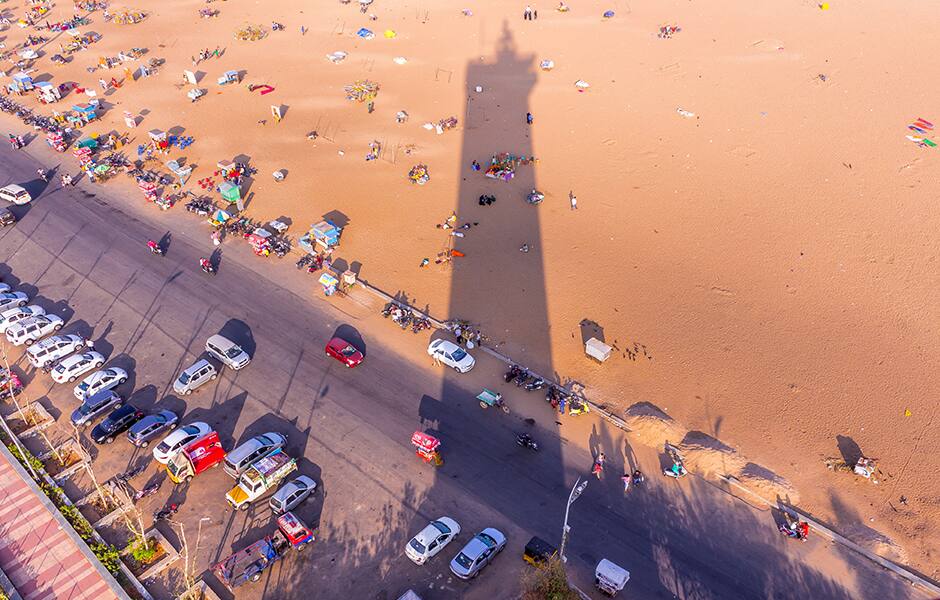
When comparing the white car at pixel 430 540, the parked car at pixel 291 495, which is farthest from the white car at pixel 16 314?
the white car at pixel 430 540

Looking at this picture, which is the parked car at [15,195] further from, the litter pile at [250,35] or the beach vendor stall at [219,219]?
the litter pile at [250,35]

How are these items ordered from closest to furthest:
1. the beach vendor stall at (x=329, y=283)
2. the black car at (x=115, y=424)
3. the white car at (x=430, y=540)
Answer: the white car at (x=430, y=540), the black car at (x=115, y=424), the beach vendor stall at (x=329, y=283)

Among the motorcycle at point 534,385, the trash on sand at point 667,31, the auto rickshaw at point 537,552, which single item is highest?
the trash on sand at point 667,31

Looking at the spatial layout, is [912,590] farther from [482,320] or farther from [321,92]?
[321,92]

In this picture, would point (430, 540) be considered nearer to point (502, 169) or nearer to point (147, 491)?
point (147, 491)

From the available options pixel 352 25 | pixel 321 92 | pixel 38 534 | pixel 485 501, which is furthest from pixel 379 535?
pixel 352 25
